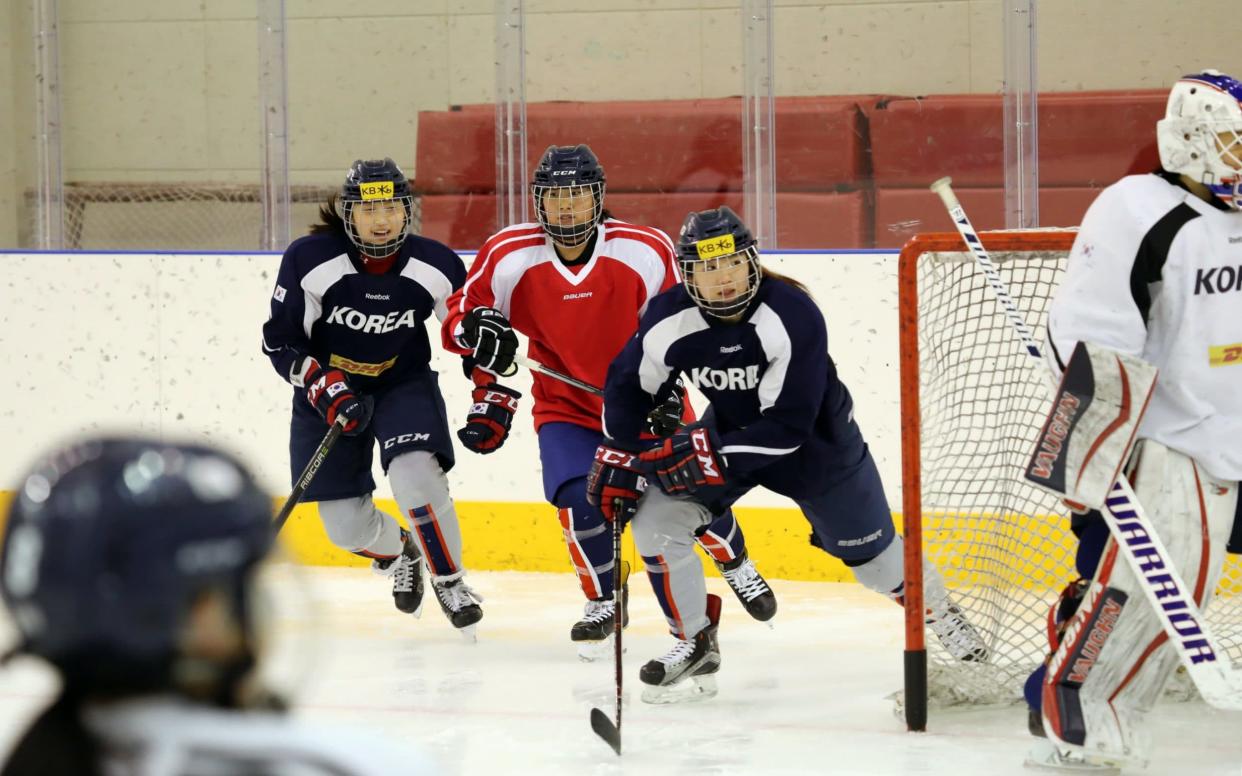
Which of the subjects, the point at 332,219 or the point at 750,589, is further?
the point at 332,219

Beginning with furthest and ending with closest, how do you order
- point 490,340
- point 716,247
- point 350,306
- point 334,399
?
point 350,306 → point 334,399 → point 490,340 → point 716,247

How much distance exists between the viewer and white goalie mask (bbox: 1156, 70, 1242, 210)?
7.80ft

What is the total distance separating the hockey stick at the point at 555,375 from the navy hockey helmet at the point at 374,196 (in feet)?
1.33

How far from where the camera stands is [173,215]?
5.14 metres

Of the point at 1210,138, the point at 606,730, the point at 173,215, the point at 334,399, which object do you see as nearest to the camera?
the point at 1210,138

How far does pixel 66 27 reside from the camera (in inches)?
206

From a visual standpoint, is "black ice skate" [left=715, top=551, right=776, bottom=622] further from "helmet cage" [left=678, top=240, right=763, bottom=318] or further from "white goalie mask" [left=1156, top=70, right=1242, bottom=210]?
"white goalie mask" [left=1156, top=70, right=1242, bottom=210]

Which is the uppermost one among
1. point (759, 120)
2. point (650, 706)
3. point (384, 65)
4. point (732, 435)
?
point (384, 65)

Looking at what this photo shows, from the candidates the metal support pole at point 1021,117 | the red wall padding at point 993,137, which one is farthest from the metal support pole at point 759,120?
the metal support pole at point 1021,117

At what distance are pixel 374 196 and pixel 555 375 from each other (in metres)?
0.56

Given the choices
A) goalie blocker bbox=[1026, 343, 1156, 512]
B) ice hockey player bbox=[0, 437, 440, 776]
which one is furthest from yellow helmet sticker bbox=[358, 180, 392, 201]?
ice hockey player bbox=[0, 437, 440, 776]

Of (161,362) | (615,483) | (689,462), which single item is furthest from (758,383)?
(161,362)

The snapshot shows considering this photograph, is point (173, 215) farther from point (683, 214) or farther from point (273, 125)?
point (683, 214)

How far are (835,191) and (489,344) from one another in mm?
1622
